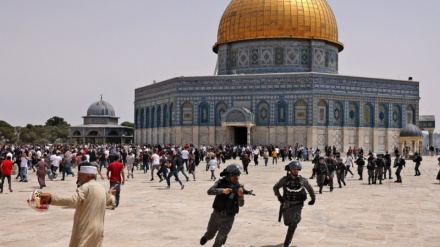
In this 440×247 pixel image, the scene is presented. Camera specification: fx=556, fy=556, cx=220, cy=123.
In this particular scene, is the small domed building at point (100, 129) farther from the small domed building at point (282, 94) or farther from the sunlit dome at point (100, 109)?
the small domed building at point (282, 94)

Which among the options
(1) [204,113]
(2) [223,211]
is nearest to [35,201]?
(2) [223,211]

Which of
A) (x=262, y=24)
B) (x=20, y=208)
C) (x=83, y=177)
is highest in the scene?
(x=262, y=24)

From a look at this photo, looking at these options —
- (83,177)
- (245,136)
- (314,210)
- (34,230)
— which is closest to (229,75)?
(245,136)

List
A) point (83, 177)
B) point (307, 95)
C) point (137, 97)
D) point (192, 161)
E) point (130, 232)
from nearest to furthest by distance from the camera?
point (83, 177) → point (130, 232) → point (192, 161) → point (307, 95) → point (137, 97)

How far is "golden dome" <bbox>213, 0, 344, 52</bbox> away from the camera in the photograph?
5034 centimetres

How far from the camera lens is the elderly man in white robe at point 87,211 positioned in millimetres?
5551

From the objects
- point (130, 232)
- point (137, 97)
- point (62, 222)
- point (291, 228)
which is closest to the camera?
point (291, 228)

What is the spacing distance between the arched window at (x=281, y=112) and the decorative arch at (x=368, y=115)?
723 cm

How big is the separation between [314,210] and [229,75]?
35838 millimetres

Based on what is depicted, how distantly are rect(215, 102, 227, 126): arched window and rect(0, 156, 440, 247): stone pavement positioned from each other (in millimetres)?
30468

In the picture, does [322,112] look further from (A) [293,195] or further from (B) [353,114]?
(A) [293,195]

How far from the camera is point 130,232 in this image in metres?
9.83

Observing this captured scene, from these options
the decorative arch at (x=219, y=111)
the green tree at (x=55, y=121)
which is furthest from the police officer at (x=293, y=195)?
the green tree at (x=55, y=121)

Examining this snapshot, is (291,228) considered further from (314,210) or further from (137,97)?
(137,97)
